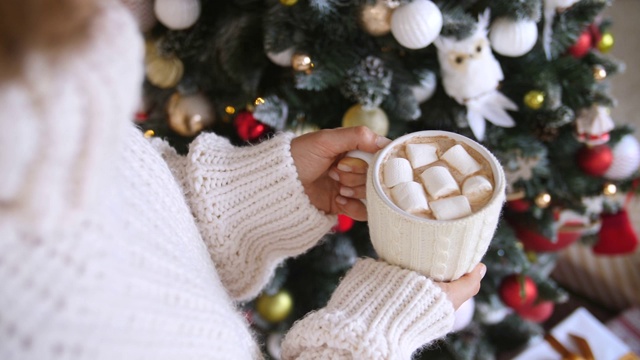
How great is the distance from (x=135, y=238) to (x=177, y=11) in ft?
1.66

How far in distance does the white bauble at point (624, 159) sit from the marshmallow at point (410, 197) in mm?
614

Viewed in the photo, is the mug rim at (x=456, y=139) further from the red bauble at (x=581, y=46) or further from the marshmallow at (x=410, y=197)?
the red bauble at (x=581, y=46)

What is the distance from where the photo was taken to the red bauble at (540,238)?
1.07 m

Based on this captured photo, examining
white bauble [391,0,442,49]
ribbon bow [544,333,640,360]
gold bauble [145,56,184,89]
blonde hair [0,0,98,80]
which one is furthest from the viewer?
ribbon bow [544,333,640,360]

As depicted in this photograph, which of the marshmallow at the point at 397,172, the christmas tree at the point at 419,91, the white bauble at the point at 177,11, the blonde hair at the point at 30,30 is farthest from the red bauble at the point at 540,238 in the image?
the blonde hair at the point at 30,30

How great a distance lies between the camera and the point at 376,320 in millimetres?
497

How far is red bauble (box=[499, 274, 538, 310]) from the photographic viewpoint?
1.06 metres

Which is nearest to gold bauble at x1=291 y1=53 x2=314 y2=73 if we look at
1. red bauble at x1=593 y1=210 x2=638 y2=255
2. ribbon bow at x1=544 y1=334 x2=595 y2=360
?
red bauble at x1=593 y1=210 x2=638 y2=255

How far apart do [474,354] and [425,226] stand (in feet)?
2.80

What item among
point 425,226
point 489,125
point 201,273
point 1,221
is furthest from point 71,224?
point 489,125

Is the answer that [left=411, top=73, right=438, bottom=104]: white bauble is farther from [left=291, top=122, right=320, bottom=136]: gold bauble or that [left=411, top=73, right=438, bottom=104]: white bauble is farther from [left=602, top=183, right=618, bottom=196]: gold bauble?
[left=602, top=183, right=618, bottom=196]: gold bauble

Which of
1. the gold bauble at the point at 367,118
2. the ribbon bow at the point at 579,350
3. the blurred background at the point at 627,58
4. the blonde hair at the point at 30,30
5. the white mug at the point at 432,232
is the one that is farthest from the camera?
the blurred background at the point at 627,58

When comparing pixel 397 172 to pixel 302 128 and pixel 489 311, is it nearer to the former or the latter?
pixel 302 128

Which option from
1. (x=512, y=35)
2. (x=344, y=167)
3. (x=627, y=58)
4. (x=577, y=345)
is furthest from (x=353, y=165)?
(x=627, y=58)
